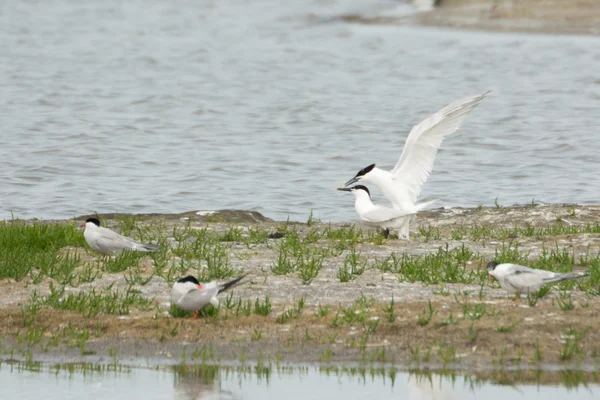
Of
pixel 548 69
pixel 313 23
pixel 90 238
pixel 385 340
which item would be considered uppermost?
pixel 313 23

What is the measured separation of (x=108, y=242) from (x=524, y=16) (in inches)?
1084

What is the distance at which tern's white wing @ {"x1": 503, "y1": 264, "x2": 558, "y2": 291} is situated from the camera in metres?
7.94

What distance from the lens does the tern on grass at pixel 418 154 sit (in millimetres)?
11164

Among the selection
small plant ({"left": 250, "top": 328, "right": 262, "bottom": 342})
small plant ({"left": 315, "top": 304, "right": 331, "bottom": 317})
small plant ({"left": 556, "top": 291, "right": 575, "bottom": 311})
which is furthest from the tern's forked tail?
small plant ({"left": 250, "top": 328, "right": 262, "bottom": 342})

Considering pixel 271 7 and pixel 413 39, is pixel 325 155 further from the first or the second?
pixel 271 7

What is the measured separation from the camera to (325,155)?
20047 mm

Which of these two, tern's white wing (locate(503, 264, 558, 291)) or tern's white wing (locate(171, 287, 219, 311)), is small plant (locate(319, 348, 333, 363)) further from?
tern's white wing (locate(503, 264, 558, 291))

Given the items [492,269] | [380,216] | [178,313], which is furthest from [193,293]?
[380,216]

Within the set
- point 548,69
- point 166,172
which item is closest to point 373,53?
point 548,69

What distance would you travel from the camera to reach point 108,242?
9.22m

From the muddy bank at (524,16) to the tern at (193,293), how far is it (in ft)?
89.0

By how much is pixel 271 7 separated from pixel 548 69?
55.0ft

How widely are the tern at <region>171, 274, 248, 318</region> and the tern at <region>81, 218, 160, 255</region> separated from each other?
1.57 metres

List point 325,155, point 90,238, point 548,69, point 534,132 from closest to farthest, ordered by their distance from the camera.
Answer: point 90,238 < point 325,155 < point 534,132 < point 548,69
